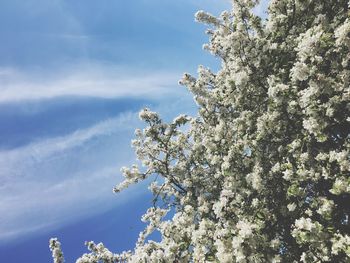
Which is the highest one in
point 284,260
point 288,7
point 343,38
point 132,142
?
point 132,142

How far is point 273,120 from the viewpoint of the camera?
1388 cm

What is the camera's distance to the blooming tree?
1188 cm

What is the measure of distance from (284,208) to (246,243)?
274 cm

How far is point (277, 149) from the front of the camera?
47.8 ft

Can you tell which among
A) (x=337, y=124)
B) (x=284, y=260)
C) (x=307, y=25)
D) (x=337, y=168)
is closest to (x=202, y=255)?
(x=284, y=260)

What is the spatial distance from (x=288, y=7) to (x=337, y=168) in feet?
21.2

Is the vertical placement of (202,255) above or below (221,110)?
below

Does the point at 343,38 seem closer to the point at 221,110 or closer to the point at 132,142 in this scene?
the point at 221,110

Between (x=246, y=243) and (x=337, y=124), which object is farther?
(x=337, y=124)

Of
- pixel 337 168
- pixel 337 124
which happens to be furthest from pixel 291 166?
pixel 337 124

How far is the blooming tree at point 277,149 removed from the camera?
11883 mm

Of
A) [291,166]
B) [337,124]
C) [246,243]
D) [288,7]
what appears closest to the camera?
[246,243]

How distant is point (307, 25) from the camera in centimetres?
1544

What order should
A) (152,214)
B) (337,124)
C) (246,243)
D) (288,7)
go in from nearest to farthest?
(246,243) < (337,124) < (288,7) < (152,214)
